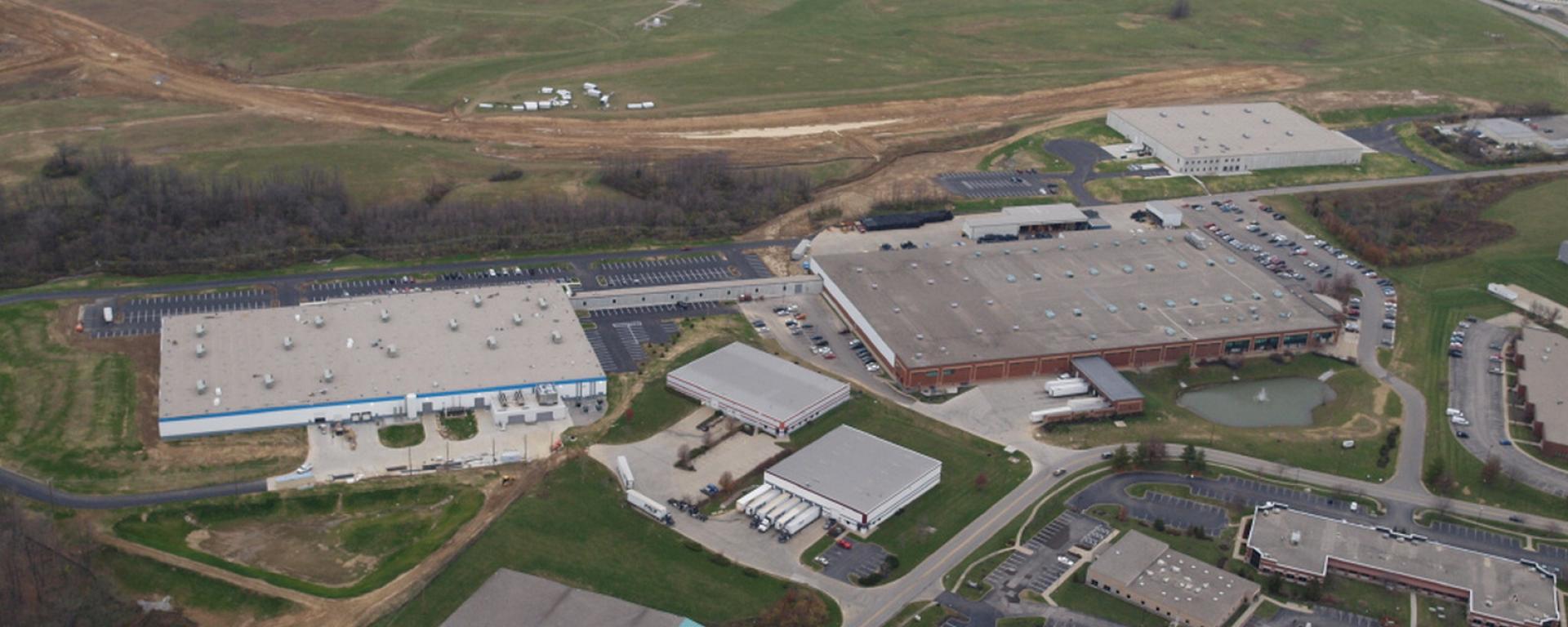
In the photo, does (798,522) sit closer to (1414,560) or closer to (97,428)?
(1414,560)

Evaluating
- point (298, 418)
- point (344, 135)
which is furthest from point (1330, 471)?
point (344, 135)

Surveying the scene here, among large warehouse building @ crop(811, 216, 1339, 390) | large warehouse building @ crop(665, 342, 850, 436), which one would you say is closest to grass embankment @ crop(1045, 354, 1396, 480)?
large warehouse building @ crop(811, 216, 1339, 390)

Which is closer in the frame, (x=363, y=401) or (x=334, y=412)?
(x=334, y=412)

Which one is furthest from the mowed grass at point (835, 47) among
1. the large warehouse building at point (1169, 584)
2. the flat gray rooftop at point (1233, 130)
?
the large warehouse building at point (1169, 584)

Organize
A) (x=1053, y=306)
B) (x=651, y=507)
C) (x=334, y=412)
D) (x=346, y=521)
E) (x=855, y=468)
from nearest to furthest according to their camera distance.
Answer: (x=346, y=521) < (x=651, y=507) < (x=855, y=468) < (x=334, y=412) < (x=1053, y=306)

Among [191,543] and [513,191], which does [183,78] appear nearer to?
[513,191]

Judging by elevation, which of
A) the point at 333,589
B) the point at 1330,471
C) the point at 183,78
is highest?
the point at 183,78

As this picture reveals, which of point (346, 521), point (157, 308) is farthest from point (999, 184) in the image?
point (346, 521)
